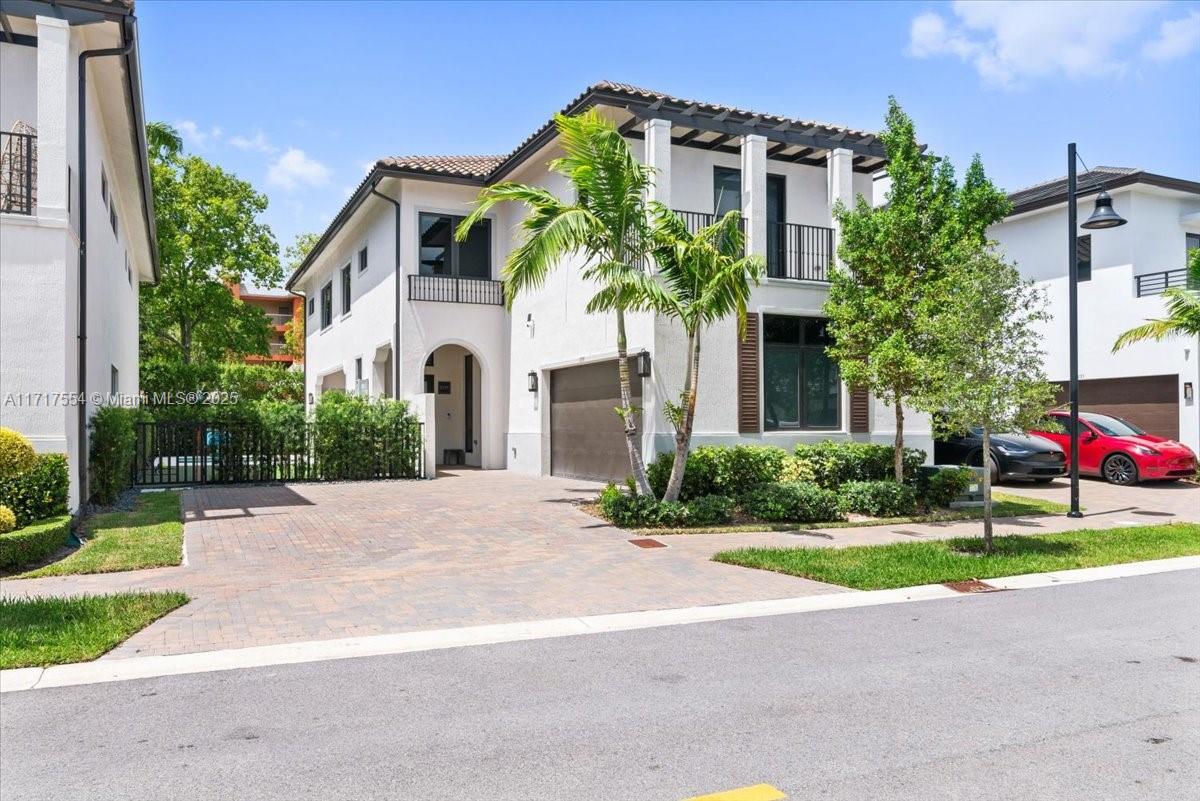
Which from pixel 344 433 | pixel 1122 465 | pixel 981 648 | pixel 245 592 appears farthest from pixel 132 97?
pixel 1122 465

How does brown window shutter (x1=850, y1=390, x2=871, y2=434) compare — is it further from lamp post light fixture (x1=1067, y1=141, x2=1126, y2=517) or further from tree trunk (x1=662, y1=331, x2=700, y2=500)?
tree trunk (x1=662, y1=331, x2=700, y2=500)

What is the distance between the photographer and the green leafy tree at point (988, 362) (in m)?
9.95

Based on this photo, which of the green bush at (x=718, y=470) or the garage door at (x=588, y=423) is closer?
the green bush at (x=718, y=470)

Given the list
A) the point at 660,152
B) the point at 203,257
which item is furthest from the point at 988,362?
the point at 203,257

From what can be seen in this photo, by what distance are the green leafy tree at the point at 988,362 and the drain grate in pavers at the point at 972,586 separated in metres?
1.71

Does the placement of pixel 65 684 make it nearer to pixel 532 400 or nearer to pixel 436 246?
pixel 532 400

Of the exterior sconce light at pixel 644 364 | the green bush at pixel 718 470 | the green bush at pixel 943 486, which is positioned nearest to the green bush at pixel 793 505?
the green bush at pixel 718 470

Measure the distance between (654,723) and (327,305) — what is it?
2797cm

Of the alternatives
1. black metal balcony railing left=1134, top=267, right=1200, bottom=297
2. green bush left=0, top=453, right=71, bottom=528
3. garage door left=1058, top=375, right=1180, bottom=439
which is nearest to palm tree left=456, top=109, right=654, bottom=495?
green bush left=0, top=453, right=71, bottom=528

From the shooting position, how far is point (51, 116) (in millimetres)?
10484

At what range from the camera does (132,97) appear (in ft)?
43.4

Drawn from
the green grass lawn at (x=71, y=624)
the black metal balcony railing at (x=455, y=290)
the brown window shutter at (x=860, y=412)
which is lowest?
the green grass lawn at (x=71, y=624)

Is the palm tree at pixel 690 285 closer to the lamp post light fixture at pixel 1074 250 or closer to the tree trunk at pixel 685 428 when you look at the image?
the tree trunk at pixel 685 428

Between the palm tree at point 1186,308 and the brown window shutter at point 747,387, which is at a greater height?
the palm tree at point 1186,308
